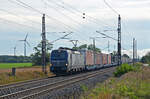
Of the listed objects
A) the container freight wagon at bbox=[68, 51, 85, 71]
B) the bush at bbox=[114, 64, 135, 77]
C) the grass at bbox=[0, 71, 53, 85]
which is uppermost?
the container freight wagon at bbox=[68, 51, 85, 71]

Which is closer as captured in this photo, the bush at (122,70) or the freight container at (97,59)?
the bush at (122,70)

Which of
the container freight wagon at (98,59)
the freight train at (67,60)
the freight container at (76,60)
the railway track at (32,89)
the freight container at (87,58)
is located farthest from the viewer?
the container freight wagon at (98,59)

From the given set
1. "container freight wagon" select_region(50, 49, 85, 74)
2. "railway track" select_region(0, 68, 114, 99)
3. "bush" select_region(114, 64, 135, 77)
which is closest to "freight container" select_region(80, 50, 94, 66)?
"container freight wagon" select_region(50, 49, 85, 74)

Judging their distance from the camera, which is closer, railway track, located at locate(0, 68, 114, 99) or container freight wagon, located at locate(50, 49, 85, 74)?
railway track, located at locate(0, 68, 114, 99)

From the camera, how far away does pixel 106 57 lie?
2879 inches

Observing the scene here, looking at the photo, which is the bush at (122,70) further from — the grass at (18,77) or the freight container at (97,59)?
the freight container at (97,59)

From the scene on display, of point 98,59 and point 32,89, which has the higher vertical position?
point 98,59

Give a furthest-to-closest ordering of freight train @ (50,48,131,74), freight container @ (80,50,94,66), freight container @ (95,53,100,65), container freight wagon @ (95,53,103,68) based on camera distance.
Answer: container freight wagon @ (95,53,103,68) → freight container @ (95,53,100,65) → freight container @ (80,50,94,66) → freight train @ (50,48,131,74)

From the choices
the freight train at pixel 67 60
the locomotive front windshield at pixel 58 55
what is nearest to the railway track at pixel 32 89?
the freight train at pixel 67 60

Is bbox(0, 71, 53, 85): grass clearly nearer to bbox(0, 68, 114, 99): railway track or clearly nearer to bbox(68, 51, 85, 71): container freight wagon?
bbox(68, 51, 85, 71): container freight wagon

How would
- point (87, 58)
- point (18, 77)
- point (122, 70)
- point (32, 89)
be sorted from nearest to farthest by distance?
1. point (32, 89)
2. point (18, 77)
3. point (122, 70)
4. point (87, 58)

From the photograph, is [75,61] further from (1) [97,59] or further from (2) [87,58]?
(1) [97,59]

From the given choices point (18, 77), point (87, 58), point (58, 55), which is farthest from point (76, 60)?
point (18, 77)

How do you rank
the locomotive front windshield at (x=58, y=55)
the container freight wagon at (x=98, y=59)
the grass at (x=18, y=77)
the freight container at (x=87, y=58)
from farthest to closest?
1. the container freight wagon at (x=98, y=59)
2. the freight container at (x=87, y=58)
3. the locomotive front windshield at (x=58, y=55)
4. the grass at (x=18, y=77)
